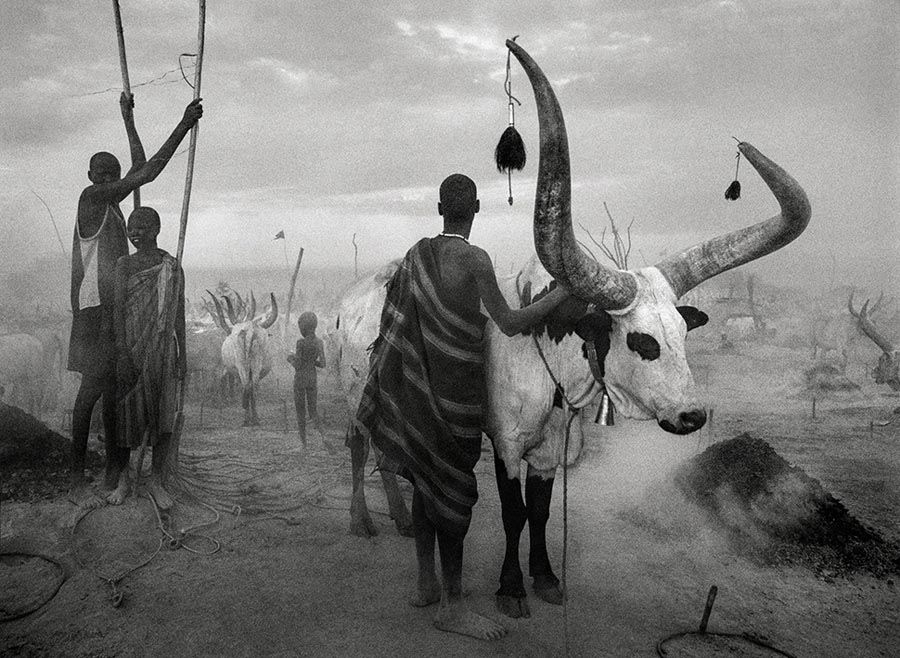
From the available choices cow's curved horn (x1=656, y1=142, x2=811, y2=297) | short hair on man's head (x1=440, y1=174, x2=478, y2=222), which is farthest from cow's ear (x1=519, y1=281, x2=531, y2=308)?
cow's curved horn (x1=656, y1=142, x2=811, y2=297)

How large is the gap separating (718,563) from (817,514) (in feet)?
3.30

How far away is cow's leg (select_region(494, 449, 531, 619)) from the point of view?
3.55 m

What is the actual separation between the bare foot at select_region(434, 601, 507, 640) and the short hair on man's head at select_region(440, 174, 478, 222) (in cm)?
229

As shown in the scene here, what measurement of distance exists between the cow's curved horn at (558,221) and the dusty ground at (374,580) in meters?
1.81

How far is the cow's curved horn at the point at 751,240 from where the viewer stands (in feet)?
9.63

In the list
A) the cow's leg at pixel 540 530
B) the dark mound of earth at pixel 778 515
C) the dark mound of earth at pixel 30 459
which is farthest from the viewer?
the dark mound of earth at pixel 30 459

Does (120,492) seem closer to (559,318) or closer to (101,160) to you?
(101,160)

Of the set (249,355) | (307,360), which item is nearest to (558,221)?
(307,360)

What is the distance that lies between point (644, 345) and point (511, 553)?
5.23 ft

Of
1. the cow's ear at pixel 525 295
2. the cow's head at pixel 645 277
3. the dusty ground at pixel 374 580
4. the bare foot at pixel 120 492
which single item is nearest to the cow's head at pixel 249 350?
the dusty ground at pixel 374 580

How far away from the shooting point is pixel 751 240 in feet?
10.3

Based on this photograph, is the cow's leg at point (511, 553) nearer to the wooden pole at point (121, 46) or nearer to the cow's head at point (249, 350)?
the wooden pole at point (121, 46)

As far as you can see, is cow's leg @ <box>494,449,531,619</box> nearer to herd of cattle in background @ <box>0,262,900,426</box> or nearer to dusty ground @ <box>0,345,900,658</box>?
dusty ground @ <box>0,345,900,658</box>

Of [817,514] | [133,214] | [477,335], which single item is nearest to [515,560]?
[477,335]
